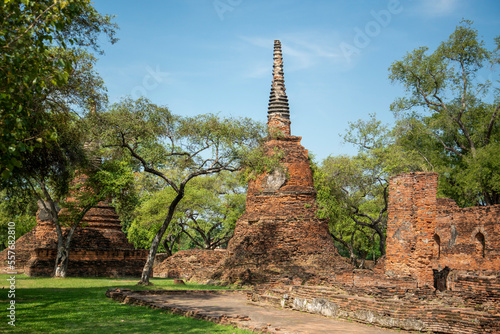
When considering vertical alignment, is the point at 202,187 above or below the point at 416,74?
below

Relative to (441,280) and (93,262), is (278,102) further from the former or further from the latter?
(93,262)

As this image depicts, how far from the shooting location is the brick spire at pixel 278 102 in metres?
23.8

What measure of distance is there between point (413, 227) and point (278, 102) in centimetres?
1060

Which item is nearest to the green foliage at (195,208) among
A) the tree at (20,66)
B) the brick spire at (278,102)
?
the brick spire at (278,102)

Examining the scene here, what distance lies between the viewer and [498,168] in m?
25.8

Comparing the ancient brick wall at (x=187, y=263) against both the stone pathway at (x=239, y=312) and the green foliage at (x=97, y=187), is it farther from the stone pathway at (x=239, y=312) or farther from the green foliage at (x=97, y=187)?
the stone pathway at (x=239, y=312)

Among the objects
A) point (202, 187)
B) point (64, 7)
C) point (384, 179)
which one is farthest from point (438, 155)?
point (64, 7)

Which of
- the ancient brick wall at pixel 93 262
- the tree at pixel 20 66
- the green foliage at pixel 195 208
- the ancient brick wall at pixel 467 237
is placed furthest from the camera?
the green foliage at pixel 195 208

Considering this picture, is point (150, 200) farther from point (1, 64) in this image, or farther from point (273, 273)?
point (1, 64)

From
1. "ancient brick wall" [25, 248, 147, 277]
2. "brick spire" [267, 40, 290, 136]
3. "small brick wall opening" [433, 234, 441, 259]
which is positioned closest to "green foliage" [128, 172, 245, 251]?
"ancient brick wall" [25, 248, 147, 277]

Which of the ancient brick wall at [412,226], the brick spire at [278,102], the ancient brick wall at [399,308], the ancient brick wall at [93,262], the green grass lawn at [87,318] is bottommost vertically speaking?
the green grass lawn at [87,318]

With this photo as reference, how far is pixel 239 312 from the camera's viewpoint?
11.7 metres

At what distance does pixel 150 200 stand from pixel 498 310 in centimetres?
2560

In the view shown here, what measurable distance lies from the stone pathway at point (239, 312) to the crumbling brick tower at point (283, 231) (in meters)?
3.60
